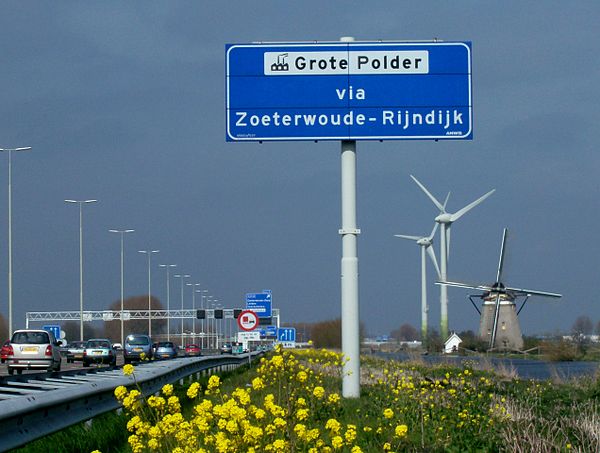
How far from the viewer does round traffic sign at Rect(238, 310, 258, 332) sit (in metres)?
42.5

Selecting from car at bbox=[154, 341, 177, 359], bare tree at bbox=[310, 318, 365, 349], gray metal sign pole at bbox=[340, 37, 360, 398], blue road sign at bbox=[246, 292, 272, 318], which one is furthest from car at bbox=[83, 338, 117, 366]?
bare tree at bbox=[310, 318, 365, 349]

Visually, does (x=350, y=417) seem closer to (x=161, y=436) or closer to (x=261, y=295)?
(x=161, y=436)

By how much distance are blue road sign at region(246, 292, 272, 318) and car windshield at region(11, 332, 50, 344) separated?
50.5ft

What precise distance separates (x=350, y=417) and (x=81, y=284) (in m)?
63.7

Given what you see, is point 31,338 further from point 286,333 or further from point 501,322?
point 501,322

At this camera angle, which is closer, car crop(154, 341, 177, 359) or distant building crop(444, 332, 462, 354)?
car crop(154, 341, 177, 359)

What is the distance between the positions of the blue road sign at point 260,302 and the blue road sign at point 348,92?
3782cm

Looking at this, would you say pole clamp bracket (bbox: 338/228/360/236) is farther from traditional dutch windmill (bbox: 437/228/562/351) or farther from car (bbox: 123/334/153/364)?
traditional dutch windmill (bbox: 437/228/562/351)

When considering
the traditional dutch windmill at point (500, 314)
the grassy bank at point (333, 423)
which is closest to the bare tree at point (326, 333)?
the traditional dutch windmill at point (500, 314)

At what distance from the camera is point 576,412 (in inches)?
576

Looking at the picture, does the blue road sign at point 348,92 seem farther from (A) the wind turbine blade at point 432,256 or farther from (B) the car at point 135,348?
(A) the wind turbine blade at point 432,256

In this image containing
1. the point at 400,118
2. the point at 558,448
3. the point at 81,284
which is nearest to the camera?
the point at 558,448

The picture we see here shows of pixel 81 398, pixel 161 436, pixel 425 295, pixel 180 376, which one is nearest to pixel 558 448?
pixel 161 436


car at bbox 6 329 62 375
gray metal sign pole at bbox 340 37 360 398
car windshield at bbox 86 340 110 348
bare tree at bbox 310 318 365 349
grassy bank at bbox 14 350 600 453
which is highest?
gray metal sign pole at bbox 340 37 360 398
